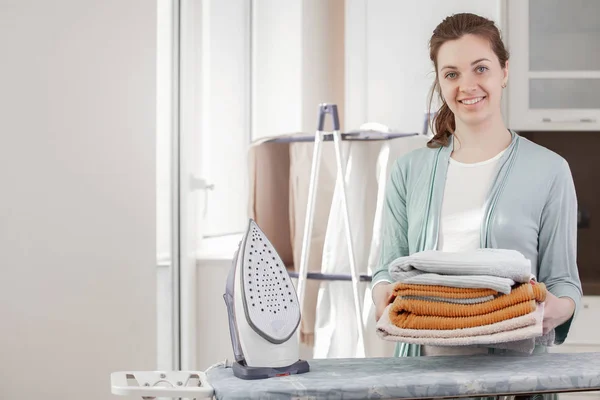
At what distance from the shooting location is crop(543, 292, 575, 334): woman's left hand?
1.28 metres

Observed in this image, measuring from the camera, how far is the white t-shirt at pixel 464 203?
1.44 m

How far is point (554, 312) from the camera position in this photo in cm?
129

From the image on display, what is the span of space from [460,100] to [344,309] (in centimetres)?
119

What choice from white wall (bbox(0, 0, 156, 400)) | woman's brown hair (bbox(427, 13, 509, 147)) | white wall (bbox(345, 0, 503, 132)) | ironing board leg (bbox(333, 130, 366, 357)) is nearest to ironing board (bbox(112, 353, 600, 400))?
woman's brown hair (bbox(427, 13, 509, 147))

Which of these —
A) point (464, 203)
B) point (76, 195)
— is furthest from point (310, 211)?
point (464, 203)

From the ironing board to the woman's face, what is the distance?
0.47 meters

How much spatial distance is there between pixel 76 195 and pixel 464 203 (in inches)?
44.1

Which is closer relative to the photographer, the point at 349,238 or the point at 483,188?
the point at 483,188

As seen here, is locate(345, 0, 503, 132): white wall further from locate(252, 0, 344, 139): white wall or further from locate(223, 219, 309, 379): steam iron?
locate(223, 219, 309, 379): steam iron

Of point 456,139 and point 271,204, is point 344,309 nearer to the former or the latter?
point 271,204

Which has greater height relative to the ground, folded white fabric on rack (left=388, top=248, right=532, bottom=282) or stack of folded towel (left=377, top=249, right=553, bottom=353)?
folded white fabric on rack (left=388, top=248, right=532, bottom=282)

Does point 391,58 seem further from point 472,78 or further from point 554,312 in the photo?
point 554,312

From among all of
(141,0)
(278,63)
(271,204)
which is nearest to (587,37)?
(278,63)

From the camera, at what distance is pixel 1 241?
1931mm
